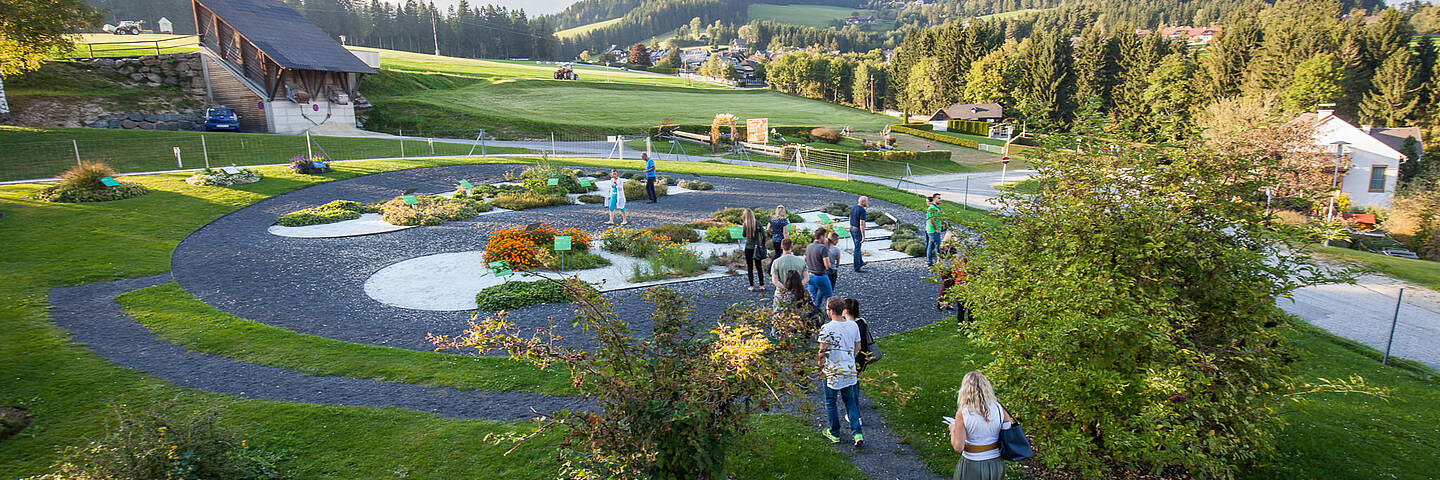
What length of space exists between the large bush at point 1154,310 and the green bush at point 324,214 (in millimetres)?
19237

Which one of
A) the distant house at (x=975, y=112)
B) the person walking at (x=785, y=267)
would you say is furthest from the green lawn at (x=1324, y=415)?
the distant house at (x=975, y=112)

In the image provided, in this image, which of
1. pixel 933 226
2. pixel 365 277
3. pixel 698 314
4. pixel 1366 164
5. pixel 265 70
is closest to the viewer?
pixel 698 314

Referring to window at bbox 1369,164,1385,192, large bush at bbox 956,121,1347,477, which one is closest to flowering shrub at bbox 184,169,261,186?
large bush at bbox 956,121,1347,477

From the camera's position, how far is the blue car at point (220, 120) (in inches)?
1404

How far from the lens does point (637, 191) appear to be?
24.3 m

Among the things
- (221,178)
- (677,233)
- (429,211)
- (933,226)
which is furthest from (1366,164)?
(221,178)

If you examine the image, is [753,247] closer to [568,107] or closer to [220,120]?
[220,120]

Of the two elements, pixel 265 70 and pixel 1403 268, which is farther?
pixel 265 70

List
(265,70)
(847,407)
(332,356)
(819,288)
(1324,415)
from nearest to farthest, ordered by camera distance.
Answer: (847,407), (1324,415), (332,356), (819,288), (265,70)

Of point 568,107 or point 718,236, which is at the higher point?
point 568,107

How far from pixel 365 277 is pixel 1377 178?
175 ft

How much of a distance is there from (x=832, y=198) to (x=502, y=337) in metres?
21.8

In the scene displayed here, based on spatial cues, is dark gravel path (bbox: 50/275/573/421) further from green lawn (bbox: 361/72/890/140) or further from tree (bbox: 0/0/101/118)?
green lawn (bbox: 361/72/890/140)

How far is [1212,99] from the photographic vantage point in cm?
5369
